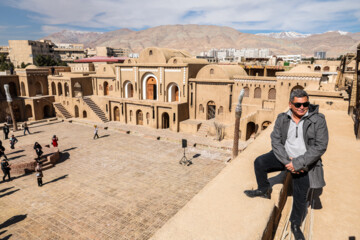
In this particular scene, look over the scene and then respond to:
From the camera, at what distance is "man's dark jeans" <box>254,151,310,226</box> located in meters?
3.51

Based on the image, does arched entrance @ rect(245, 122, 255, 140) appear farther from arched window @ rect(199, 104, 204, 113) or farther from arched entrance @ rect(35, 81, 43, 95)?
arched entrance @ rect(35, 81, 43, 95)

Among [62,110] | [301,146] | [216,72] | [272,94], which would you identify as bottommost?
[62,110]

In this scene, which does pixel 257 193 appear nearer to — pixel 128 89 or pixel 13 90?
pixel 128 89

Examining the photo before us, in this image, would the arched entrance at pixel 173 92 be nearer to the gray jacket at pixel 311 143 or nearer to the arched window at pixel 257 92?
the arched window at pixel 257 92

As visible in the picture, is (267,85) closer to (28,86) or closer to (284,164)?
(284,164)

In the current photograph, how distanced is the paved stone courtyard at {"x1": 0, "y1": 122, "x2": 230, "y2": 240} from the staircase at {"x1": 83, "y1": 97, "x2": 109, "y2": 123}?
354 inches

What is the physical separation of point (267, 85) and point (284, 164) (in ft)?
66.2

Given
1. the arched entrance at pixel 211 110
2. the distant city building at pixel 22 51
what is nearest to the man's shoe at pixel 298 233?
the arched entrance at pixel 211 110

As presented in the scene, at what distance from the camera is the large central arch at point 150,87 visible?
28.4 m

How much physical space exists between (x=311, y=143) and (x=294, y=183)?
693 millimetres

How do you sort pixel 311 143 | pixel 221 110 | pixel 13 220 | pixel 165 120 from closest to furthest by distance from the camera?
pixel 311 143 < pixel 13 220 < pixel 221 110 < pixel 165 120

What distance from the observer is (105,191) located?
13.3m

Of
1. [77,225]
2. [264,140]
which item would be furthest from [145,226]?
[264,140]

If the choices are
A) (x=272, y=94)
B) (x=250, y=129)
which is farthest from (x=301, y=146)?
(x=272, y=94)
